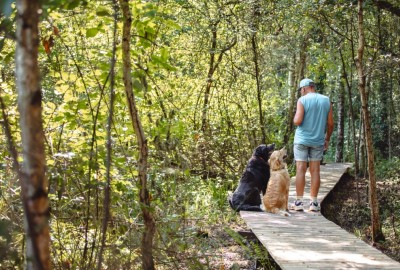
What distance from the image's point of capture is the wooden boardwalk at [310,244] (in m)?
5.52

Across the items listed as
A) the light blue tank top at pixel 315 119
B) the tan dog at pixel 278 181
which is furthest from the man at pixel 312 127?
the tan dog at pixel 278 181

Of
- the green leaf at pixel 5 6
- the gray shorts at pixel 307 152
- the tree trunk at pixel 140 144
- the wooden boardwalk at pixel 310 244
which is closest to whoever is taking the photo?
the green leaf at pixel 5 6

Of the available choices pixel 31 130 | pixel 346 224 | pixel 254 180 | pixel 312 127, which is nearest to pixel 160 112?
pixel 254 180

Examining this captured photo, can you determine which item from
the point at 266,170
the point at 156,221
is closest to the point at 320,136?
the point at 266,170

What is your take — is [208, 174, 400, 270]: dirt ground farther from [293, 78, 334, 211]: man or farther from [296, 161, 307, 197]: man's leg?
[293, 78, 334, 211]: man

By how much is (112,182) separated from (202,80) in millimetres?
8877

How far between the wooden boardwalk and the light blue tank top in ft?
3.86

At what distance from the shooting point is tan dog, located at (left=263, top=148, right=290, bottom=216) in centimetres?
788

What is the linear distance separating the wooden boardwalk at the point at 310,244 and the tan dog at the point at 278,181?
245 mm

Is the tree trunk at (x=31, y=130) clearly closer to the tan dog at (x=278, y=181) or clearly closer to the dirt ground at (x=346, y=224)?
the dirt ground at (x=346, y=224)

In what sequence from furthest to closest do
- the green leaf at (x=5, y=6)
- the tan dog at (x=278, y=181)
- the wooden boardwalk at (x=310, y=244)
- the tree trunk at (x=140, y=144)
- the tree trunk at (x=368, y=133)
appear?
the tan dog at (x=278, y=181), the tree trunk at (x=368, y=133), the wooden boardwalk at (x=310, y=244), the tree trunk at (x=140, y=144), the green leaf at (x=5, y=6)

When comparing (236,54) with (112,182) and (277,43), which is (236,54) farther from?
(112,182)

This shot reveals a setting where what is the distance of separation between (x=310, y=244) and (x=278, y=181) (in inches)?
66.0

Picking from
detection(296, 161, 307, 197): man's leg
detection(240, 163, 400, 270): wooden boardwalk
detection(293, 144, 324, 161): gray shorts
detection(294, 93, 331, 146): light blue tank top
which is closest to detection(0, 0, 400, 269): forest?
detection(240, 163, 400, 270): wooden boardwalk
